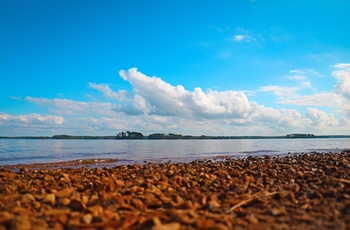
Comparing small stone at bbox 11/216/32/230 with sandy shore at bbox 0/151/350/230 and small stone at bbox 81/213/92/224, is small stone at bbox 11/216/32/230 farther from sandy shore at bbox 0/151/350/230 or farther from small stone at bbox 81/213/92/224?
small stone at bbox 81/213/92/224

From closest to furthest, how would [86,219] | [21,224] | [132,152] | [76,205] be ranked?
[21,224]
[86,219]
[76,205]
[132,152]

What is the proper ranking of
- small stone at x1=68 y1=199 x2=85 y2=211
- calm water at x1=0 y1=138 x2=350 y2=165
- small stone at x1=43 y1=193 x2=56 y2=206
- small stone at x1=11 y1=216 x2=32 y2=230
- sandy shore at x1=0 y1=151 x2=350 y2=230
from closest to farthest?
small stone at x1=11 y1=216 x2=32 y2=230 < sandy shore at x1=0 y1=151 x2=350 y2=230 < small stone at x1=68 y1=199 x2=85 y2=211 < small stone at x1=43 y1=193 x2=56 y2=206 < calm water at x1=0 y1=138 x2=350 y2=165

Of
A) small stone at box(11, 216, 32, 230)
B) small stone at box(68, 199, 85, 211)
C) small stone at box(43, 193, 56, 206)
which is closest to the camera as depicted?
small stone at box(11, 216, 32, 230)

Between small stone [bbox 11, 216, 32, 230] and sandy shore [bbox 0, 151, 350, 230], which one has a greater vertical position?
small stone [bbox 11, 216, 32, 230]

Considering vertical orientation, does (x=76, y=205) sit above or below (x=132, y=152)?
above

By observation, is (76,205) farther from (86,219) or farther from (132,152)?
(132,152)

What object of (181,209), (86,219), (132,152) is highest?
(86,219)

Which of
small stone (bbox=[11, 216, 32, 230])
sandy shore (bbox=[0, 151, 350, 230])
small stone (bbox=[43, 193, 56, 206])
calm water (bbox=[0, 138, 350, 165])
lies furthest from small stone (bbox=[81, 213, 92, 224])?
calm water (bbox=[0, 138, 350, 165])

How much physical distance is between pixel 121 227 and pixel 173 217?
0.89 meters

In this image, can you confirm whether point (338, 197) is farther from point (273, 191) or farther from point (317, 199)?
point (273, 191)

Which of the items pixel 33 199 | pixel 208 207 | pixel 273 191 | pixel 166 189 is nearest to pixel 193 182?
pixel 166 189

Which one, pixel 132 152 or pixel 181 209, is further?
pixel 132 152

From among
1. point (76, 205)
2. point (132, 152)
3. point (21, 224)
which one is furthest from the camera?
point (132, 152)

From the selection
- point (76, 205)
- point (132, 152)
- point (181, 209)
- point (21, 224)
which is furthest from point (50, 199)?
point (132, 152)
